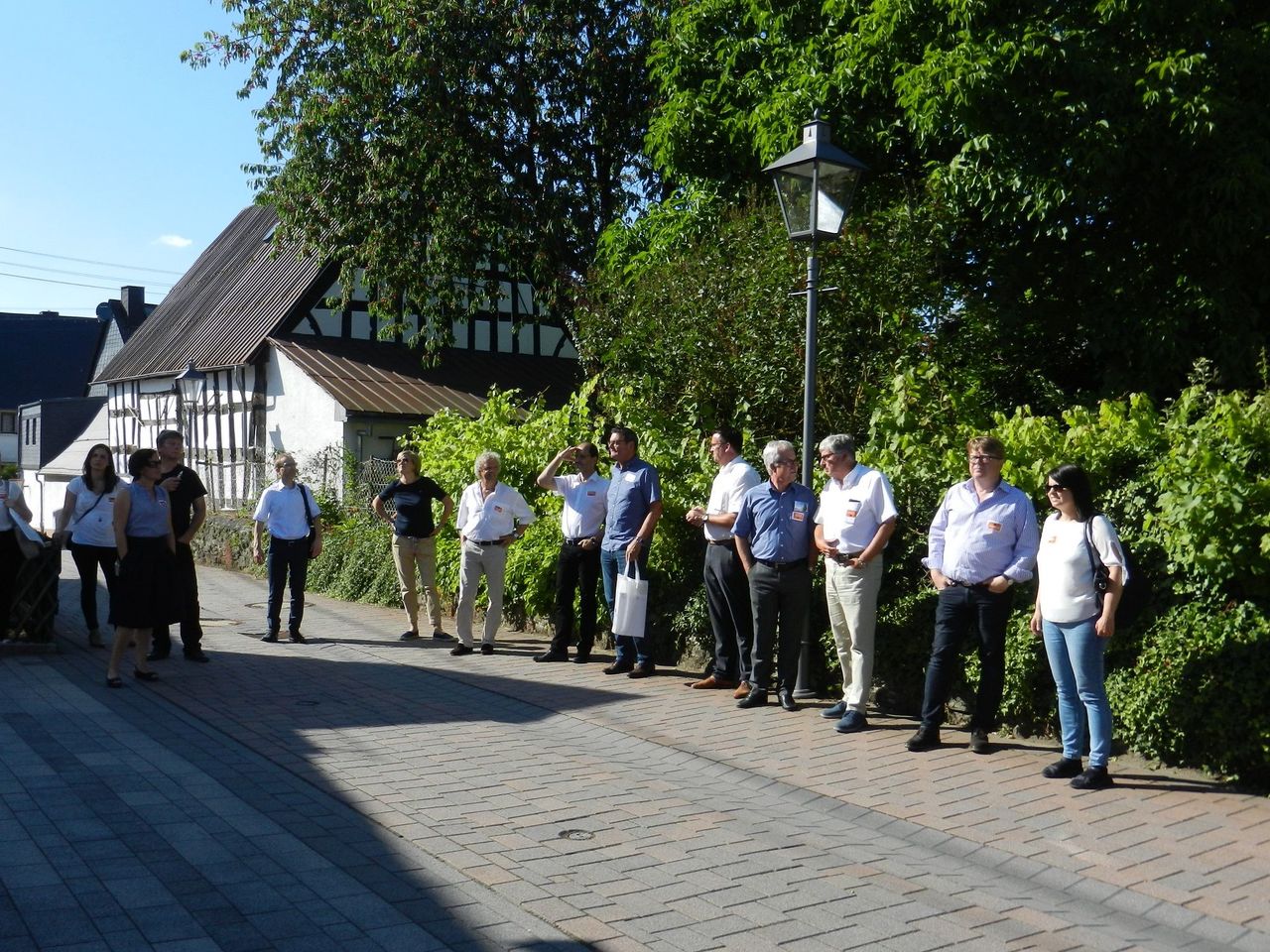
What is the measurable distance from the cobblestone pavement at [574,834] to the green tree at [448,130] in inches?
593

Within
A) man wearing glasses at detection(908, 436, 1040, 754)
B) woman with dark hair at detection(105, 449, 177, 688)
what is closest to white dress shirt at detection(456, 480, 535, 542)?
woman with dark hair at detection(105, 449, 177, 688)

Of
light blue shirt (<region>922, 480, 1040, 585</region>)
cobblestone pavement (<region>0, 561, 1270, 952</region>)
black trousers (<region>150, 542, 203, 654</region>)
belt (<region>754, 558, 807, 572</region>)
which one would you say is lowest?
cobblestone pavement (<region>0, 561, 1270, 952</region>)

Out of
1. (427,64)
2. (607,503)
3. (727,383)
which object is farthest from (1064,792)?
(427,64)

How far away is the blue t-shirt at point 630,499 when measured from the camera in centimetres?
973

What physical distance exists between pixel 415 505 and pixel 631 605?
323 cm

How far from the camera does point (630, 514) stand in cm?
977

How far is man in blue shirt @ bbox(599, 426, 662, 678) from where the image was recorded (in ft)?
31.7

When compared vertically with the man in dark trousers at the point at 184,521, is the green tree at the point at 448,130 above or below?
above

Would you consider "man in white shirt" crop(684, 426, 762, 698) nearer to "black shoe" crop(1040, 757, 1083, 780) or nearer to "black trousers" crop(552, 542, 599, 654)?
"black trousers" crop(552, 542, 599, 654)

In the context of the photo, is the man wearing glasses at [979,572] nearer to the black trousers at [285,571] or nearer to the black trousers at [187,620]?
the black trousers at [187,620]

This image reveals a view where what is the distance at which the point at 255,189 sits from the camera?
24.6 m

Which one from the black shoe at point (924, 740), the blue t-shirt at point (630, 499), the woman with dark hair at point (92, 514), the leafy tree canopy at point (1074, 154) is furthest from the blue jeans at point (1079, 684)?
the woman with dark hair at point (92, 514)

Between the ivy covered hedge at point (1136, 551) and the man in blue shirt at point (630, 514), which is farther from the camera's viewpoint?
the man in blue shirt at point (630, 514)

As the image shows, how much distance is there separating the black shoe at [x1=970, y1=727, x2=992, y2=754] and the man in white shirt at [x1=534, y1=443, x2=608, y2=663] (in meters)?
3.94
